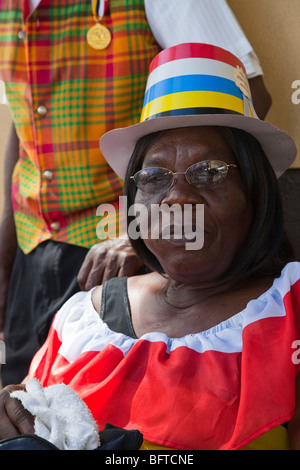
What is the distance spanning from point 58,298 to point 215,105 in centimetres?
104

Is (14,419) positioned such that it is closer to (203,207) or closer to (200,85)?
(203,207)

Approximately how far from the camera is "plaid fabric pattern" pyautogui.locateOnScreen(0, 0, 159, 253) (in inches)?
97.7

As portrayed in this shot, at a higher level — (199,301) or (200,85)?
(200,85)

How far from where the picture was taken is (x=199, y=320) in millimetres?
1951

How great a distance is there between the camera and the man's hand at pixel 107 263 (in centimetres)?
239

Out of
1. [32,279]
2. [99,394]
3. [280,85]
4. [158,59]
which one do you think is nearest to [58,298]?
[32,279]

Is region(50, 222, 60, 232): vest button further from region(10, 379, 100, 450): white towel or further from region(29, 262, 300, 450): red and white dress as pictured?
region(10, 379, 100, 450): white towel

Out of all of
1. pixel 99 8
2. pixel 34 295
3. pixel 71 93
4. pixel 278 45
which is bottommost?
pixel 34 295

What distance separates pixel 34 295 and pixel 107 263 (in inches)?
18.3

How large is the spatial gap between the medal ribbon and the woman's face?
2.47 ft

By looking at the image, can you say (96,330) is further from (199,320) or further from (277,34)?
(277,34)

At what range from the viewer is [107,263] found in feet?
7.86

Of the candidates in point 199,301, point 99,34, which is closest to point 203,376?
point 199,301

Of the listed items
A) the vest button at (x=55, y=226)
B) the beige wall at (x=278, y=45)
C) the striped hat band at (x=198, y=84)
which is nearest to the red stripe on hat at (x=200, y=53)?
the striped hat band at (x=198, y=84)
